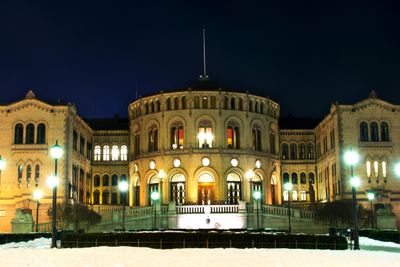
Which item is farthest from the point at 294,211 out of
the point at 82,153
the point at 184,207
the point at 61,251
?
the point at 61,251

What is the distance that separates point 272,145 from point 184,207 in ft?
71.7

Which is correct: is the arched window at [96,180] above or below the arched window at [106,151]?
below

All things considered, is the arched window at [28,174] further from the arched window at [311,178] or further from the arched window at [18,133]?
the arched window at [311,178]

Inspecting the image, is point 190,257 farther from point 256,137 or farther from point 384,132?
point 256,137

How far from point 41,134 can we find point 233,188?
22781mm

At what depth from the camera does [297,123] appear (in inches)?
3460

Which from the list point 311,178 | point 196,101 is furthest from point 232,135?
point 311,178

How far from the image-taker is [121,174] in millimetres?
83125

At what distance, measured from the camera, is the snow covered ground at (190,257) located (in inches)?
1096

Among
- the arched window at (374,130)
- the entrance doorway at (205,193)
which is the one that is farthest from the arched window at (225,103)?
the arched window at (374,130)

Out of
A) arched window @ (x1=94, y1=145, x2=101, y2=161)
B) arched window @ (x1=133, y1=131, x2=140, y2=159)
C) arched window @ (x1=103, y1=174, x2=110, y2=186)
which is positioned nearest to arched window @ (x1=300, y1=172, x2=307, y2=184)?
arched window @ (x1=133, y1=131, x2=140, y2=159)

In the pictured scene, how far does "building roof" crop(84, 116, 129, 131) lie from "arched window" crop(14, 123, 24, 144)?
53.5 feet

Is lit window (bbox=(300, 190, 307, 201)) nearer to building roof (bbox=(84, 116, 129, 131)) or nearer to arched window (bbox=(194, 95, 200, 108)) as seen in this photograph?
arched window (bbox=(194, 95, 200, 108))

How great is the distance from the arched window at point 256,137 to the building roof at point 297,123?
29.0 ft
